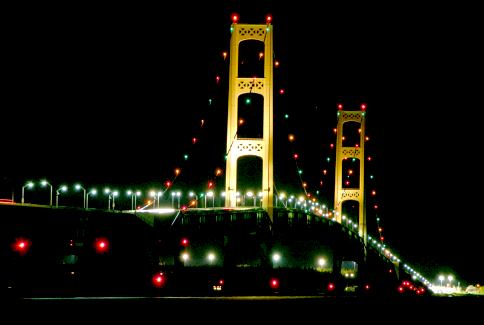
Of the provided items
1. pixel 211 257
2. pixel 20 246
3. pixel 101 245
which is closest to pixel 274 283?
pixel 101 245

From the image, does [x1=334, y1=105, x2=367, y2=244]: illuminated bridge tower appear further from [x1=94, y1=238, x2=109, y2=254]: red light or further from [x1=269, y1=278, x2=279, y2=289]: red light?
[x1=94, y1=238, x2=109, y2=254]: red light

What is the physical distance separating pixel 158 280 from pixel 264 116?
10859 millimetres

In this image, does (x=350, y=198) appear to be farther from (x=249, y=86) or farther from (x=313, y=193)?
(x=249, y=86)

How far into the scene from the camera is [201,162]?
32.9 meters

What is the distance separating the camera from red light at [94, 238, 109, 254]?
78.1 feet

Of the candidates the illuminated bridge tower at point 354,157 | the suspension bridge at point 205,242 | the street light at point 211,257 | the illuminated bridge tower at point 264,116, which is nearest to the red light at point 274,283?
the suspension bridge at point 205,242

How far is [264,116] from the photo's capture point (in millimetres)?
29109

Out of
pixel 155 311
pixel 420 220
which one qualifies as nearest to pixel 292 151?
pixel 420 220

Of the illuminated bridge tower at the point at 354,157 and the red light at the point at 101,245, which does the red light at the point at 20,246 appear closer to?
the red light at the point at 101,245

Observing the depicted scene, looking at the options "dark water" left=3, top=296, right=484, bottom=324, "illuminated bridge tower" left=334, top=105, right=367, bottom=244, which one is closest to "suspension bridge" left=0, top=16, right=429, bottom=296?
"illuminated bridge tower" left=334, top=105, right=367, bottom=244

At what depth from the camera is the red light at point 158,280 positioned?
19.4 meters

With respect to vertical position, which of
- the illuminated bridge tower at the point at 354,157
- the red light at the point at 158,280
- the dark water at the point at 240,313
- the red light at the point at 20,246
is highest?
the illuminated bridge tower at the point at 354,157

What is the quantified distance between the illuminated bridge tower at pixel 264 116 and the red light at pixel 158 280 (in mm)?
8738

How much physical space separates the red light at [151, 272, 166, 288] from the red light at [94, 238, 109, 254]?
3946mm
